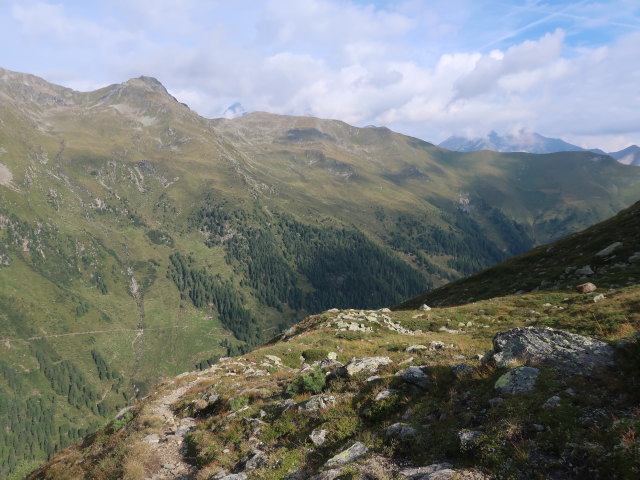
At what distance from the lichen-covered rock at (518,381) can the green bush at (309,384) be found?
895cm

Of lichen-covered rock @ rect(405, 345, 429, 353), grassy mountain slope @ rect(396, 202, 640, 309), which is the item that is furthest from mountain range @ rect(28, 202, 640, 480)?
grassy mountain slope @ rect(396, 202, 640, 309)

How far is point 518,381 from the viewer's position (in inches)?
435

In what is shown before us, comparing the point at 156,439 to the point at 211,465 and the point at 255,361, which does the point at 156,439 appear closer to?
the point at 211,465

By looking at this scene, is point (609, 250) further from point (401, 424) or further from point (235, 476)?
point (235, 476)

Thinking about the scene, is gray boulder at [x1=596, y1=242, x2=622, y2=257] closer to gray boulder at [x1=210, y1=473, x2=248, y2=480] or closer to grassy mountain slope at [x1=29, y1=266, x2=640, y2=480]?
grassy mountain slope at [x1=29, y1=266, x2=640, y2=480]

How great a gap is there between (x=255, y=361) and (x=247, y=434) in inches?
621

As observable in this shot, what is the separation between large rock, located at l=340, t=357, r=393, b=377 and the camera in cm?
1759

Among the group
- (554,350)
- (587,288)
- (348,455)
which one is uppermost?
(554,350)

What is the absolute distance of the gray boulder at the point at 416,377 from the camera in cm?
1394

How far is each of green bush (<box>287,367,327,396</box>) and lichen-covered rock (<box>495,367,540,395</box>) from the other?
8953 mm

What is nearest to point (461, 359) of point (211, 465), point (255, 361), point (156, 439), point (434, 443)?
point (434, 443)

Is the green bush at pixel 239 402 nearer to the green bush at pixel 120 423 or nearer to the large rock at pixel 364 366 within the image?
the large rock at pixel 364 366

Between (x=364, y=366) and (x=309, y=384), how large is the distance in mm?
3004

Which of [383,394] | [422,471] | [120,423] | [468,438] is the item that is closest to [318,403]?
[383,394]
